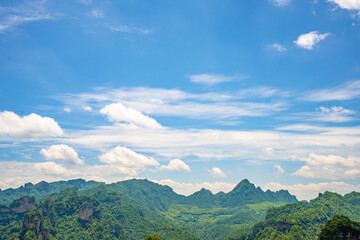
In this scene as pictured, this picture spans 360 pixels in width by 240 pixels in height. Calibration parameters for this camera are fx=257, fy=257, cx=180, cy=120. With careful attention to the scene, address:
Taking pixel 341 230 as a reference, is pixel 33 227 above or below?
below

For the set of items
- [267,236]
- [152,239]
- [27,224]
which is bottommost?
[267,236]

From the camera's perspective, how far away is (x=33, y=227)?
6570 inches

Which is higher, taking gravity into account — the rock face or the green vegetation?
the green vegetation

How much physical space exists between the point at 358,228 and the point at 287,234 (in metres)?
97.1

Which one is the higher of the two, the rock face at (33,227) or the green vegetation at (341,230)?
the green vegetation at (341,230)

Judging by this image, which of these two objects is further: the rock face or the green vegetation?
the rock face

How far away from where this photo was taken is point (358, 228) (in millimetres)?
97688

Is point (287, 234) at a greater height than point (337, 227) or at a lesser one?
lesser

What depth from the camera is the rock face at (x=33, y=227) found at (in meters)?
164

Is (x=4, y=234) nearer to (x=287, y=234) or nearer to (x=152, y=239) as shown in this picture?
(x=152, y=239)

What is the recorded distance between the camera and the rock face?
163500mm

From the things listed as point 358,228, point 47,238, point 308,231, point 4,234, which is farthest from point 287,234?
point 4,234

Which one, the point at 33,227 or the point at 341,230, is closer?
the point at 341,230

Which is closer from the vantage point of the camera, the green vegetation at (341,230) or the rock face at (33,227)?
the green vegetation at (341,230)
